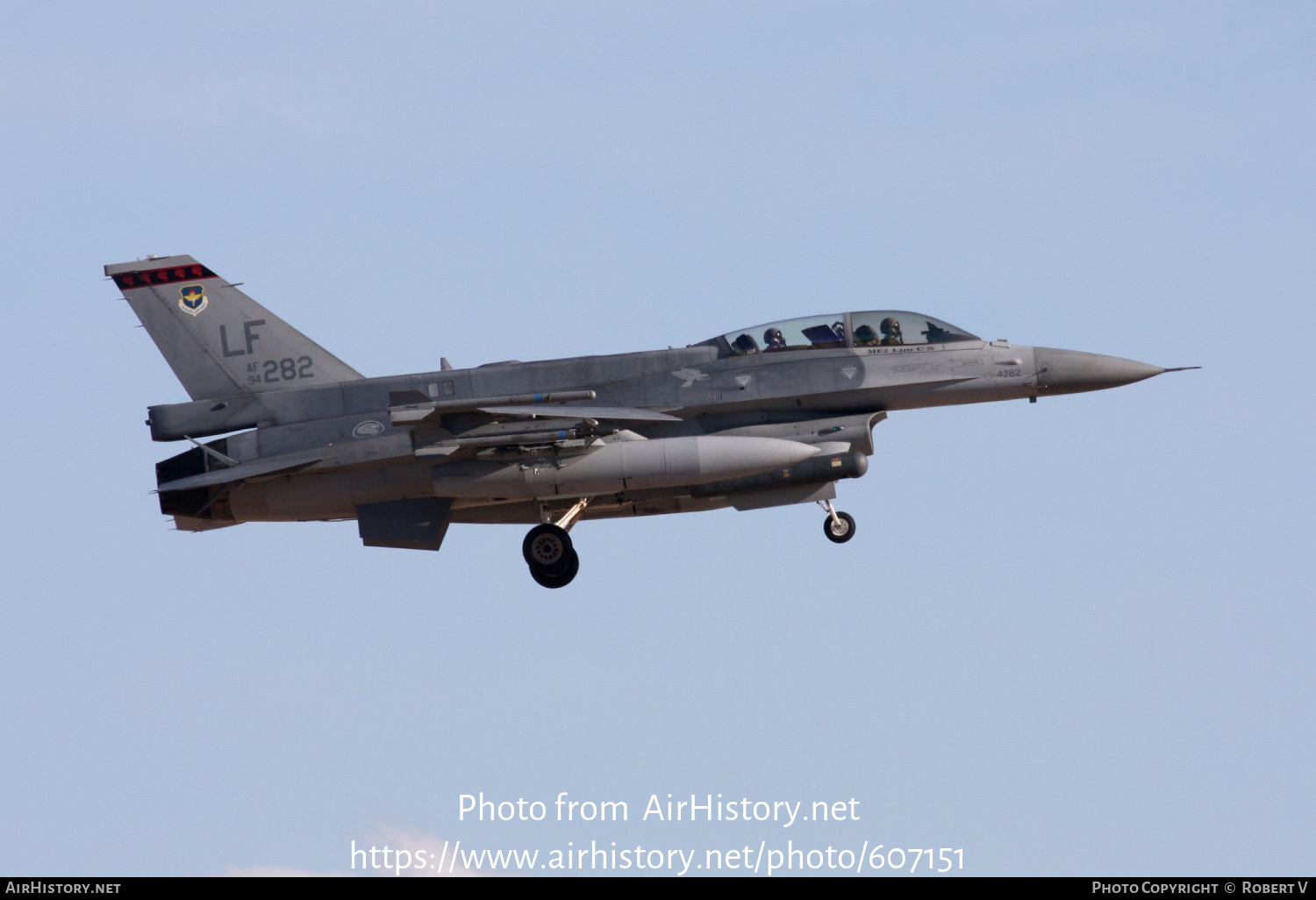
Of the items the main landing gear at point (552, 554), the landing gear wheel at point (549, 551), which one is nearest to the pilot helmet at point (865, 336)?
the main landing gear at point (552, 554)

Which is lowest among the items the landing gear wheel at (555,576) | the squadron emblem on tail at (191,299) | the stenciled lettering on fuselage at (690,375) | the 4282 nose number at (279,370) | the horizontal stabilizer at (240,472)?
the landing gear wheel at (555,576)

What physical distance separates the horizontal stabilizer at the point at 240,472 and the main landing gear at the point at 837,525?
6420mm

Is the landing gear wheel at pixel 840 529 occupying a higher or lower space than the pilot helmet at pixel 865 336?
lower

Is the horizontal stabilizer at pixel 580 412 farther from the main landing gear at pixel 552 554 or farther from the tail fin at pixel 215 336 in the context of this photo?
the tail fin at pixel 215 336

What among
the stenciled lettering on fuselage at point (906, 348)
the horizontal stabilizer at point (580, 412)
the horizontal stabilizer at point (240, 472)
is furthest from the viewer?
the stenciled lettering on fuselage at point (906, 348)

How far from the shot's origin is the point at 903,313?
22.4 meters

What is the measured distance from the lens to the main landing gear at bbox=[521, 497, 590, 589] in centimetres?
2169

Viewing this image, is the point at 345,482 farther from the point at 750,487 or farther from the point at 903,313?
the point at 903,313

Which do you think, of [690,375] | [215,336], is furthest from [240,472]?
[690,375]

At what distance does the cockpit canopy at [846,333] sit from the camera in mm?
22094
